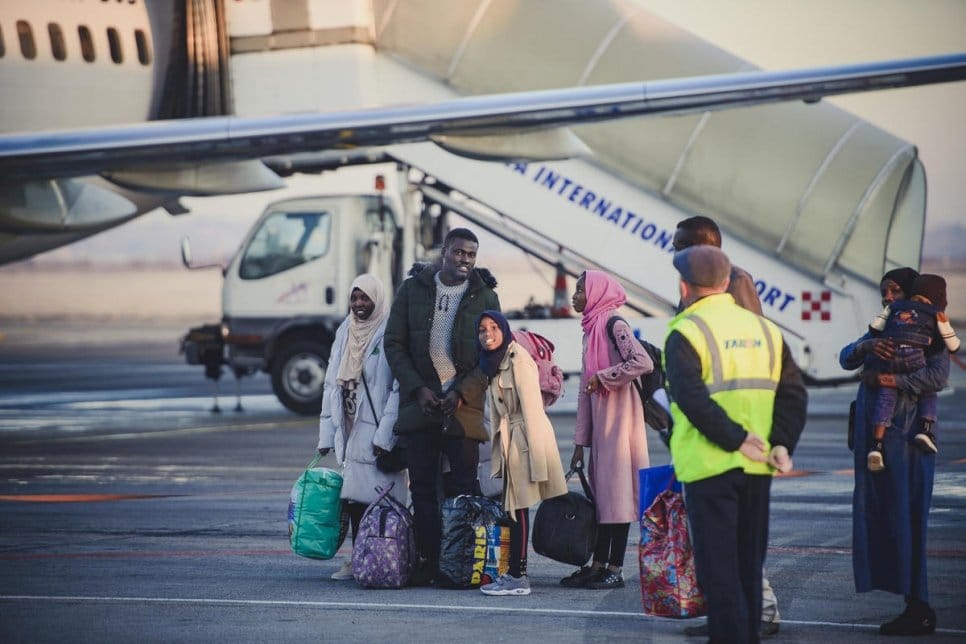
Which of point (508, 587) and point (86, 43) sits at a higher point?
point (86, 43)

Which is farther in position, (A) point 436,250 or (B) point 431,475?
(A) point 436,250

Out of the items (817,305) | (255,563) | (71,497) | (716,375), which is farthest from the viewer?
(817,305)

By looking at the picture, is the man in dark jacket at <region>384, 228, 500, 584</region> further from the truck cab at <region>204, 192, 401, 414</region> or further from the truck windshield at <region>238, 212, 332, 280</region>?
the truck windshield at <region>238, 212, 332, 280</region>

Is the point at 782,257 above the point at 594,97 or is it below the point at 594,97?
below

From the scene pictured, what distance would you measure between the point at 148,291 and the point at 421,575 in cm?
7218

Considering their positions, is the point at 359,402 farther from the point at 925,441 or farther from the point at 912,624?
the point at 912,624

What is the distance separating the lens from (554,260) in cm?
2023

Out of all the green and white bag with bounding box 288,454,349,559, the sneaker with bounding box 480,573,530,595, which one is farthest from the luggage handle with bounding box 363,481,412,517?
the sneaker with bounding box 480,573,530,595

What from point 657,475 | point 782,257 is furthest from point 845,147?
point 657,475

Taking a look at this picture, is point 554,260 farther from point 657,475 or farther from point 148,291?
point 148,291

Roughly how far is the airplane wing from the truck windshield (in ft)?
10.5

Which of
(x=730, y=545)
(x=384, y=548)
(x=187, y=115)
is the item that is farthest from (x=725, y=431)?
(x=187, y=115)

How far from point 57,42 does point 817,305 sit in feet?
32.2

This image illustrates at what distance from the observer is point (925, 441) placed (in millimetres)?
7695
